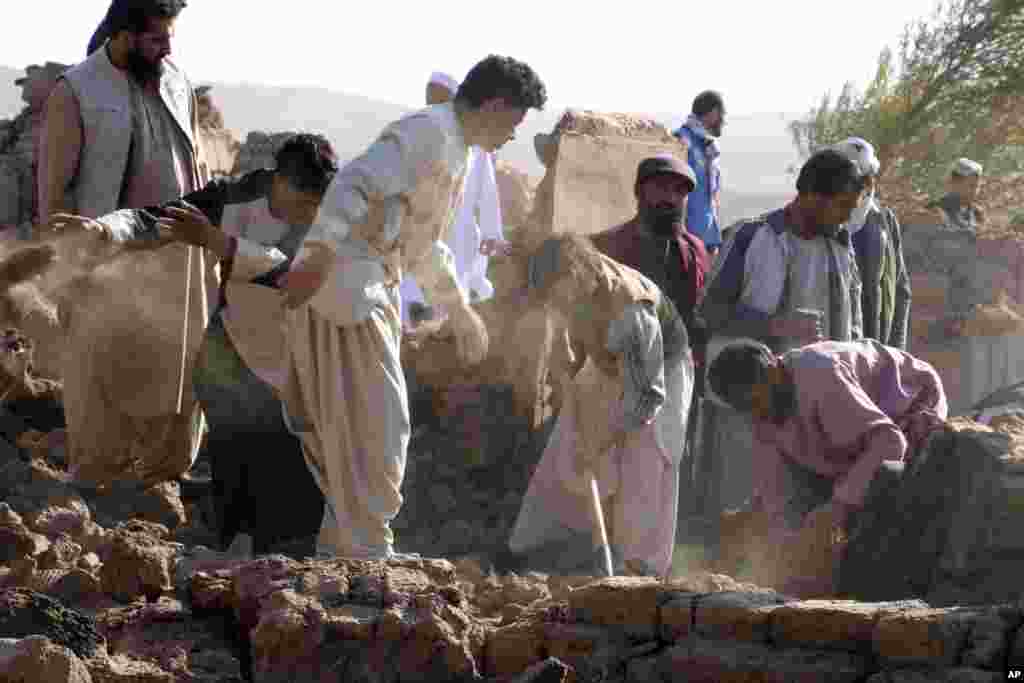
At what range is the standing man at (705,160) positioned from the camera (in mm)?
10953

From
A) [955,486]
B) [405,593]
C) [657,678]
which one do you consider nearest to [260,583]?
[405,593]

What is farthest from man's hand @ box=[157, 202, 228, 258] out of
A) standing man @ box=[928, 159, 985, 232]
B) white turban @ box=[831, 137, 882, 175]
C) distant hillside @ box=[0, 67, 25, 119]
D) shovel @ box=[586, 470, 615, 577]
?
distant hillside @ box=[0, 67, 25, 119]

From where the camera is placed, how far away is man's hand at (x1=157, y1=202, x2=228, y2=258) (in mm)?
7129

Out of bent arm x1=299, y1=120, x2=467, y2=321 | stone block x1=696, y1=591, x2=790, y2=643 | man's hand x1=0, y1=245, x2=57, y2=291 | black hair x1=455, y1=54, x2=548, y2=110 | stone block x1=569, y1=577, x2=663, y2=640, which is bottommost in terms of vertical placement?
stone block x1=569, y1=577, x2=663, y2=640

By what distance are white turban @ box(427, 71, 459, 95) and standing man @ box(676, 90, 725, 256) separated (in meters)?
1.50

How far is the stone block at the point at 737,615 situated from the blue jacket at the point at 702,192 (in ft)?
18.2

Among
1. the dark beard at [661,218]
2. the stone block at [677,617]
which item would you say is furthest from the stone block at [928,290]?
the stone block at [677,617]

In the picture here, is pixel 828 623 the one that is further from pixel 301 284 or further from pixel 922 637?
pixel 301 284

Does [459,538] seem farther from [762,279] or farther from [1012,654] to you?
[1012,654]

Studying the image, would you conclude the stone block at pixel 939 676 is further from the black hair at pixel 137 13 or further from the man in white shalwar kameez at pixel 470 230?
the black hair at pixel 137 13

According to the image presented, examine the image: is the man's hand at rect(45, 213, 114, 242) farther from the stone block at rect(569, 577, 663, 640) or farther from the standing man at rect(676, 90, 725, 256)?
the standing man at rect(676, 90, 725, 256)

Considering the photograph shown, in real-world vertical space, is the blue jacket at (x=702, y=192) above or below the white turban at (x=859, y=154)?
below

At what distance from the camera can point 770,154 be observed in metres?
71.9

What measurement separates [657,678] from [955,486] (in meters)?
2.24
